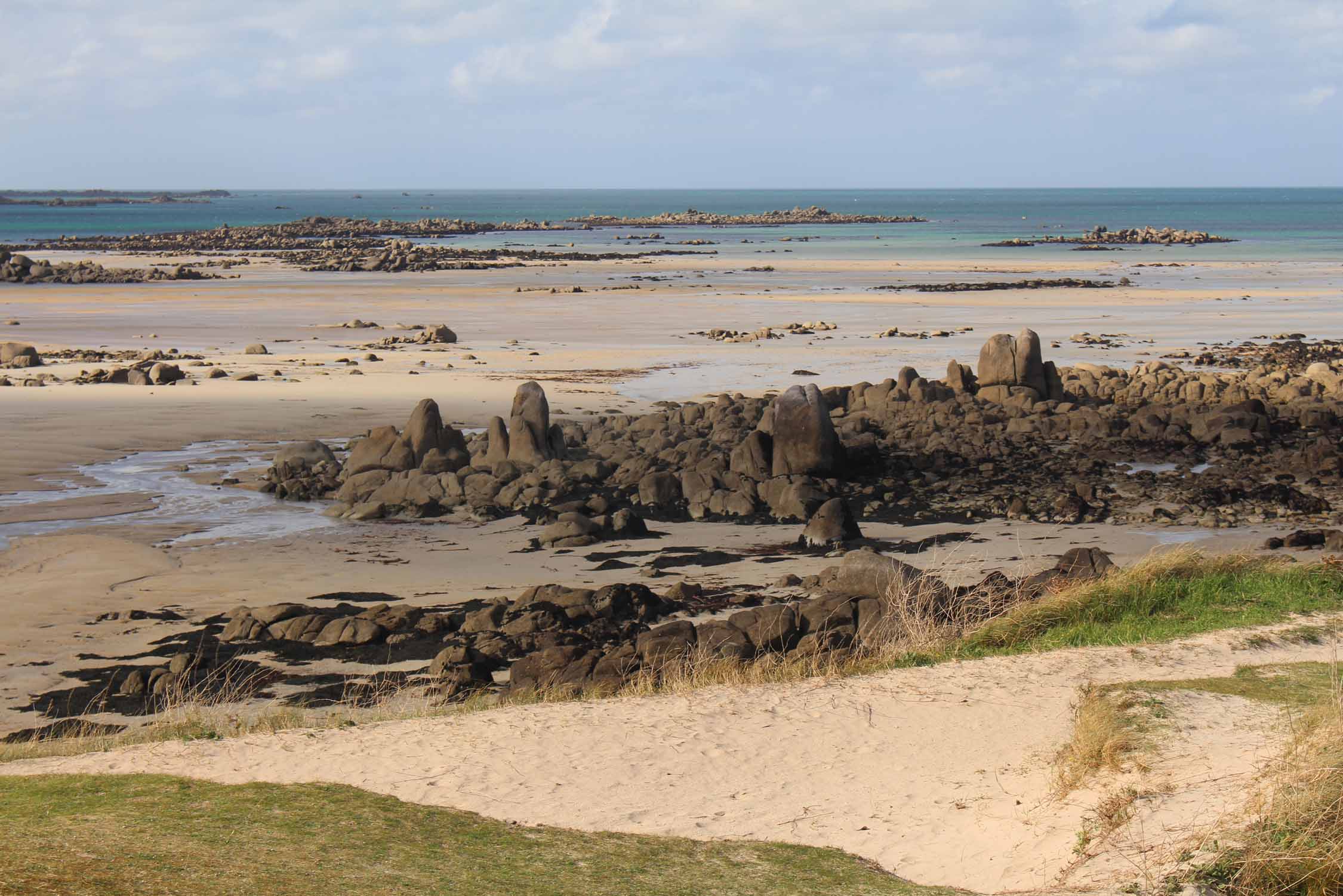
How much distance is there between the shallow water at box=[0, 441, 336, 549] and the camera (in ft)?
63.4

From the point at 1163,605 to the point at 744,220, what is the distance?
154123mm

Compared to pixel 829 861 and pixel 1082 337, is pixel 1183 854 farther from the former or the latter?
pixel 1082 337

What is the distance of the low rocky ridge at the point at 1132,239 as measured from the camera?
105 m

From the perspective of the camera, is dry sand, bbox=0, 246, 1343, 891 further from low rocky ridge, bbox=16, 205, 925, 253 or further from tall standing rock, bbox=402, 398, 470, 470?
low rocky ridge, bbox=16, 205, 925, 253

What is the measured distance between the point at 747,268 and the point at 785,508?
192 feet

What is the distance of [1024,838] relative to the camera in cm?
801

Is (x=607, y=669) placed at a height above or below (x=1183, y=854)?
below

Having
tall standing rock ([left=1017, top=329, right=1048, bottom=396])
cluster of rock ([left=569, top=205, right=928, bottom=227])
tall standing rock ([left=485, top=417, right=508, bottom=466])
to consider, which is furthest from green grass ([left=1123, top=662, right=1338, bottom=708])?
cluster of rock ([left=569, top=205, right=928, bottom=227])

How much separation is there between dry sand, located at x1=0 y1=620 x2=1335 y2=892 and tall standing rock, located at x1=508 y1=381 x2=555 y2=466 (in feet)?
37.0

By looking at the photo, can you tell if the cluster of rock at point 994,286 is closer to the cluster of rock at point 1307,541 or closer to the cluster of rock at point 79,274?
the cluster of rock at point 79,274

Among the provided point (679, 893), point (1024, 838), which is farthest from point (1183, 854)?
point (679, 893)

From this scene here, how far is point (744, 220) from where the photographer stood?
165125 millimetres

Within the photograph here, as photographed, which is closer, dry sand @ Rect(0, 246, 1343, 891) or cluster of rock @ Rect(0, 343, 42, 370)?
dry sand @ Rect(0, 246, 1343, 891)

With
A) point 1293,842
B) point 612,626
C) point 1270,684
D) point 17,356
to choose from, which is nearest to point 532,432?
point 612,626
